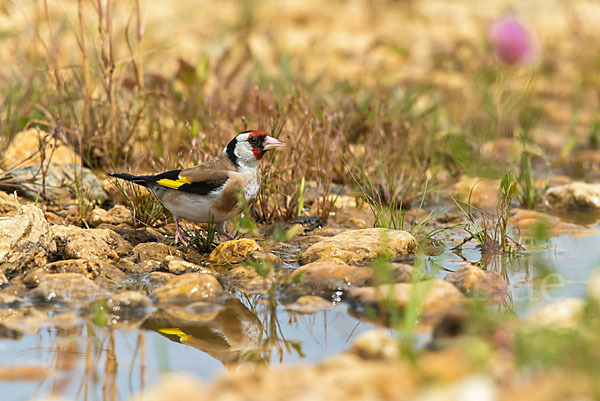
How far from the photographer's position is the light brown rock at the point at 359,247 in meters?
4.89

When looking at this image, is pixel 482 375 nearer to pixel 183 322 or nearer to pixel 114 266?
pixel 183 322

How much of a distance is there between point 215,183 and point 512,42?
5.57m

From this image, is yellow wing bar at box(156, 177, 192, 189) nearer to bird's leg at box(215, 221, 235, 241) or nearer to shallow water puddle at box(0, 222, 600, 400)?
bird's leg at box(215, 221, 235, 241)

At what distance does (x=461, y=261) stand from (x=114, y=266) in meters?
2.16

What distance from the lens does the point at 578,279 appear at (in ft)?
15.0

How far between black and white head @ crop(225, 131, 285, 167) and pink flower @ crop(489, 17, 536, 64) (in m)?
5.12

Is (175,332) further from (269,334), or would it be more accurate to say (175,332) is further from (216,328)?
(269,334)

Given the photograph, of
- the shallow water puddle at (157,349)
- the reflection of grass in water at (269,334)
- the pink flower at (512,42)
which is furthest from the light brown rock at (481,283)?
the pink flower at (512,42)

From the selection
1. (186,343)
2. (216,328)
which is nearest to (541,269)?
(216,328)

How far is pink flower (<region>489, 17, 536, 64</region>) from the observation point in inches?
368

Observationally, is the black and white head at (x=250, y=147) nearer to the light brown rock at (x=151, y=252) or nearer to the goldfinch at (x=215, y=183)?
the goldfinch at (x=215, y=183)

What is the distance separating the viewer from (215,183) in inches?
197

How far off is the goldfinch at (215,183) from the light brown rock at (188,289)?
75 cm

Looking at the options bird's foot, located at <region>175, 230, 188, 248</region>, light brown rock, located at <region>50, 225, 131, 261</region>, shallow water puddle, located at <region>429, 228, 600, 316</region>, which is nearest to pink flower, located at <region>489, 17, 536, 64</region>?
shallow water puddle, located at <region>429, 228, 600, 316</region>
